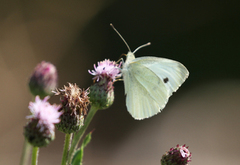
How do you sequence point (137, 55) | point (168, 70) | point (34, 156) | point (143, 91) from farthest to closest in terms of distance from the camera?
point (137, 55)
point (143, 91)
point (168, 70)
point (34, 156)

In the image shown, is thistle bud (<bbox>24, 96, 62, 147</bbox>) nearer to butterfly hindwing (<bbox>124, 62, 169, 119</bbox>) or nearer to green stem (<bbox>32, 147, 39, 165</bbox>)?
green stem (<bbox>32, 147, 39, 165</bbox>)

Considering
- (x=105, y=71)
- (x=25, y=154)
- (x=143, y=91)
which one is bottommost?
(x=25, y=154)

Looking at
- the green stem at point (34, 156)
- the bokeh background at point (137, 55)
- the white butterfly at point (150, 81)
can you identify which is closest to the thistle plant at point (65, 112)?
the green stem at point (34, 156)

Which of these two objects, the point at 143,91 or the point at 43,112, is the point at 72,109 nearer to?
the point at 43,112

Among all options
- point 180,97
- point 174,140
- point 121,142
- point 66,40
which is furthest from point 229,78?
point 66,40

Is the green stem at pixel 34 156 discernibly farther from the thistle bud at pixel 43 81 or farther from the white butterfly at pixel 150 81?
the white butterfly at pixel 150 81

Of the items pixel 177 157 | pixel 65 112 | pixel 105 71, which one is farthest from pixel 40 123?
pixel 177 157

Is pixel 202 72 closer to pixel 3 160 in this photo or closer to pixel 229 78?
pixel 229 78
